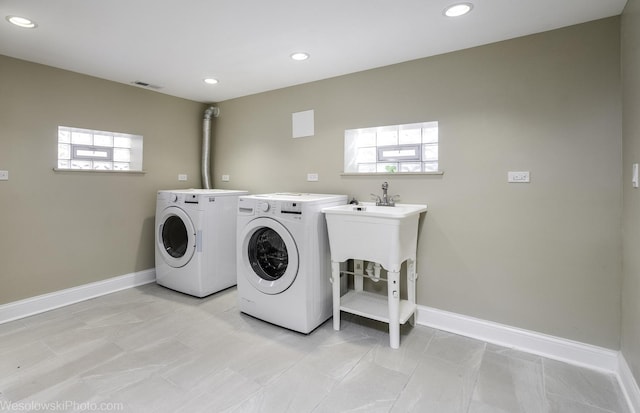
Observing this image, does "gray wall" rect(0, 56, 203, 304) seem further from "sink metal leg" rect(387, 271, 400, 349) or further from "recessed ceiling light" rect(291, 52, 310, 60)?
"sink metal leg" rect(387, 271, 400, 349)

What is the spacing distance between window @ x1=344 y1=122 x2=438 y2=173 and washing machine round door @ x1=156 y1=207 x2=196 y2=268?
5.50 ft

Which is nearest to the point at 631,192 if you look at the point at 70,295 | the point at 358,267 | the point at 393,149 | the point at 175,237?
the point at 393,149

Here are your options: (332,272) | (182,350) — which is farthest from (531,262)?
(182,350)

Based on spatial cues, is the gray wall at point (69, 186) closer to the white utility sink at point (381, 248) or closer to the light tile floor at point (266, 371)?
the light tile floor at point (266, 371)

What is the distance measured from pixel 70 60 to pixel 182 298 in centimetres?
229

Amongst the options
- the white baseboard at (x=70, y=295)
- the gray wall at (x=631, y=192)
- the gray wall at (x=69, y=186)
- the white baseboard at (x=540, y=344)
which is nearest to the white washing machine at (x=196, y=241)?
the white baseboard at (x=70, y=295)

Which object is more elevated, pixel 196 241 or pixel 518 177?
pixel 518 177

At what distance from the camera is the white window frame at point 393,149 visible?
8.44ft

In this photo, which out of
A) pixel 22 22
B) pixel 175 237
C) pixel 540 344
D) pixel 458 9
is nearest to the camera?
pixel 458 9

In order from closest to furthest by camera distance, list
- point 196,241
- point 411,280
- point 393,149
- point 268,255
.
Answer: point 411,280, point 268,255, point 393,149, point 196,241

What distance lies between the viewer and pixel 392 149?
2.77 meters

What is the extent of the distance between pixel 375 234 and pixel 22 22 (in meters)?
2.64

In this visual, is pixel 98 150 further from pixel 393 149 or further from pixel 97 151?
pixel 393 149

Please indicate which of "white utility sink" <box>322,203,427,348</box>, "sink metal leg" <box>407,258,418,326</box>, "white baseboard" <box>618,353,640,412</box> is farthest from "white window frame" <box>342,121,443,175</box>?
"white baseboard" <box>618,353,640,412</box>
